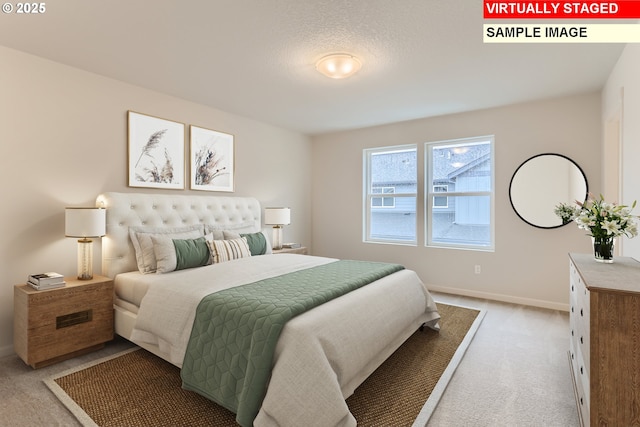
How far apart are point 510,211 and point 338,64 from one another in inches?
114

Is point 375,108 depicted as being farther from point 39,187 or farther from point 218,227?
point 39,187

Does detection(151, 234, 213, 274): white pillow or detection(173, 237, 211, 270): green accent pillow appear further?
detection(173, 237, 211, 270): green accent pillow

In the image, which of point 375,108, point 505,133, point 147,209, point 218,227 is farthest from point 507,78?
point 147,209

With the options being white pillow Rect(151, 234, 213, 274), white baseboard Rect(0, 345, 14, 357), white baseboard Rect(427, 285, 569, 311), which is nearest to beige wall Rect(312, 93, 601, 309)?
white baseboard Rect(427, 285, 569, 311)

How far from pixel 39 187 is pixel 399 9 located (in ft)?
10.4

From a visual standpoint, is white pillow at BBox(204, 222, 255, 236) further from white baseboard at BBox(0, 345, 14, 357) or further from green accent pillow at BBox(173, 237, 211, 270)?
white baseboard at BBox(0, 345, 14, 357)

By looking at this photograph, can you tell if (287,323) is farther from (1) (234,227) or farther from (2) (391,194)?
(2) (391,194)

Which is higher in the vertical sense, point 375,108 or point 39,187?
point 375,108

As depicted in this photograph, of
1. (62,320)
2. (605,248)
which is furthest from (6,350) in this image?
(605,248)

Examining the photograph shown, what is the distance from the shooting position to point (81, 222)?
2623mm

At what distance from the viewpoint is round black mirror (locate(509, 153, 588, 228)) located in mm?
3666

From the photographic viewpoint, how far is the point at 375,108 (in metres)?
4.11

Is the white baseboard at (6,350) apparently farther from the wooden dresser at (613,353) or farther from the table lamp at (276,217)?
the wooden dresser at (613,353)

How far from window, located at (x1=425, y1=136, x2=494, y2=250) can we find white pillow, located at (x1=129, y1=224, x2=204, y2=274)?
3.28 metres
